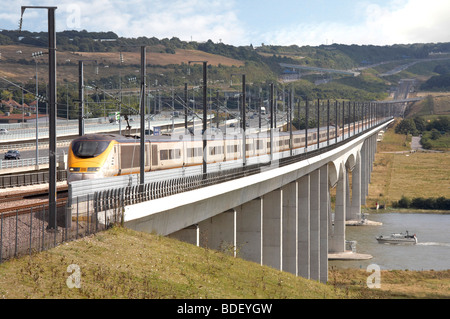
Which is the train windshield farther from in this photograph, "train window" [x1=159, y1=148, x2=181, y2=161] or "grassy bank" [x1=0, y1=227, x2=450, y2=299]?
"grassy bank" [x1=0, y1=227, x2=450, y2=299]

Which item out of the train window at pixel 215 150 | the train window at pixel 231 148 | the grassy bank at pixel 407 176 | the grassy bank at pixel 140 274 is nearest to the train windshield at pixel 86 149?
the grassy bank at pixel 140 274

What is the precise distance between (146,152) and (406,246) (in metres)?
48.8

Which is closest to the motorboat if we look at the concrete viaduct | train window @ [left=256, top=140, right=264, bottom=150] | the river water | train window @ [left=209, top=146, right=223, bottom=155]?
the river water

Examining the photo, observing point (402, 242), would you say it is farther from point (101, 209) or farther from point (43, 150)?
point (101, 209)

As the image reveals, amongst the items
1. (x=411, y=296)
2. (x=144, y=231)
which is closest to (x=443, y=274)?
(x=411, y=296)

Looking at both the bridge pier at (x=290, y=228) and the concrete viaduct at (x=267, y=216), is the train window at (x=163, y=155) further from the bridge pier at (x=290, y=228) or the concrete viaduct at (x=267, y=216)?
the bridge pier at (x=290, y=228)

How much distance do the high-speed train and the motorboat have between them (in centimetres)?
2651

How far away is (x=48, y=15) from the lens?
73.8ft

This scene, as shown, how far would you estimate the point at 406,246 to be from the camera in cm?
8088

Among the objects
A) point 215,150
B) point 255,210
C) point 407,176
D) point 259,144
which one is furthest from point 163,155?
point 407,176

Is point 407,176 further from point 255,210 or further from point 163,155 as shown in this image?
point 163,155

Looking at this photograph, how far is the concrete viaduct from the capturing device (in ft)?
97.2

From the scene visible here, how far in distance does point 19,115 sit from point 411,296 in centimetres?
8539

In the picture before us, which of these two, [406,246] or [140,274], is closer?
[140,274]
